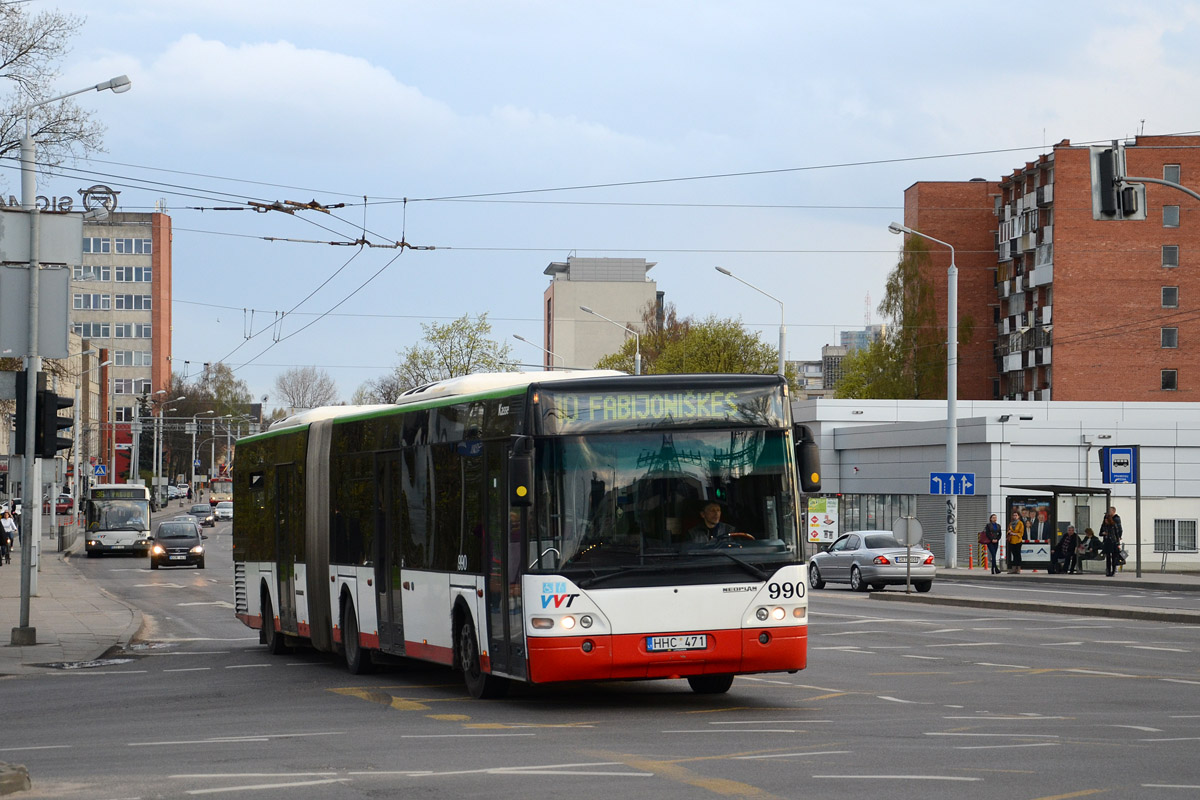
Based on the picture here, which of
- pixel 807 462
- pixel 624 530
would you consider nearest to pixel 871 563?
pixel 807 462

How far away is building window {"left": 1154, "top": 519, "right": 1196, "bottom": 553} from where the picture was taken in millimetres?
58094

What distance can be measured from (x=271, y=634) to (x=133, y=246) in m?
137

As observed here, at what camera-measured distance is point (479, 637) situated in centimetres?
1390

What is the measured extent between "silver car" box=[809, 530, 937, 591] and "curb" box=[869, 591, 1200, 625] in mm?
3353

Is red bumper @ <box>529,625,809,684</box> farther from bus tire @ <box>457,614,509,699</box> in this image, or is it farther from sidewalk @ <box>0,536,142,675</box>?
sidewalk @ <box>0,536,142,675</box>

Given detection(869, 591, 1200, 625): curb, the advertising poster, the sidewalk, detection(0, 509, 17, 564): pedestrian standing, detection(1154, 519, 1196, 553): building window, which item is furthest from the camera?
detection(1154, 519, 1196, 553): building window

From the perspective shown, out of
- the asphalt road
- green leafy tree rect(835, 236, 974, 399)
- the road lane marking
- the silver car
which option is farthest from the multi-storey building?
the road lane marking

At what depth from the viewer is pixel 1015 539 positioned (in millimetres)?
47062

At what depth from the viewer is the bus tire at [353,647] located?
17.4 m

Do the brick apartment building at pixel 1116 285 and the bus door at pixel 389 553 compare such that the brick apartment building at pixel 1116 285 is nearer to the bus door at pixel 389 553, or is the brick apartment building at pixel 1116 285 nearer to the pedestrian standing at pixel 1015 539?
the pedestrian standing at pixel 1015 539

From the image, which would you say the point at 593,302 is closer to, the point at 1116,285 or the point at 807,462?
the point at 1116,285

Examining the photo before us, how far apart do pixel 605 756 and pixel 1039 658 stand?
9632 millimetres

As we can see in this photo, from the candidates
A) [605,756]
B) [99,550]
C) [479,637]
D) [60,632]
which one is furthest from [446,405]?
[99,550]

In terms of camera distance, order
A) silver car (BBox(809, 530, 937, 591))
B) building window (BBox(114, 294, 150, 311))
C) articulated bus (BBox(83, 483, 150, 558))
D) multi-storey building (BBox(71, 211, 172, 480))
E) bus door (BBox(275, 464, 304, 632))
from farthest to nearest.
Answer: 1. building window (BBox(114, 294, 150, 311))
2. multi-storey building (BBox(71, 211, 172, 480))
3. articulated bus (BBox(83, 483, 150, 558))
4. silver car (BBox(809, 530, 937, 591))
5. bus door (BBox(275, 464, 304, 632))
